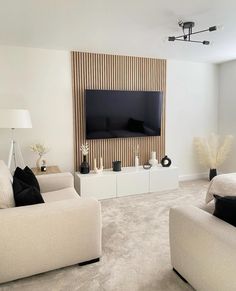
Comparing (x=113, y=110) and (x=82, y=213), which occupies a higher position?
(x=113, y=110)

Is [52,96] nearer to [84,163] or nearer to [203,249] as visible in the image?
[84,163]

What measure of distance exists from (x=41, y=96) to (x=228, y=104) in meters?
3.67

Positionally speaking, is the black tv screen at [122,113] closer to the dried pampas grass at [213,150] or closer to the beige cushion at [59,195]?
the dried pampas grass at [213,150]

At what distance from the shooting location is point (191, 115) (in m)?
5.10

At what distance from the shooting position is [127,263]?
90.3 inches

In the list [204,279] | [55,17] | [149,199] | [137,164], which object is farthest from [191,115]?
[204,279]

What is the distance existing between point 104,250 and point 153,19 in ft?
8.13

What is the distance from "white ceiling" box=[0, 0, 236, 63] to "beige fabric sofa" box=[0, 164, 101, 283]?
1.84 metres

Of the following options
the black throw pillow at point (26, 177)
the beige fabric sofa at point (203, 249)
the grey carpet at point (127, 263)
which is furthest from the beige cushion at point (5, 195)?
the beige fabric sofa at point (203, 249)

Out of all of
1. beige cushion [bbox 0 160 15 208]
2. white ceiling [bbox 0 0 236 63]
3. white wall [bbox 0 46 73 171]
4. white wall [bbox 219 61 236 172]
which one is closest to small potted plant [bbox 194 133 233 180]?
white wall [bbox 219 61 236 172]

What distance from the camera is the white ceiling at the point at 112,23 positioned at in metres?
2.31

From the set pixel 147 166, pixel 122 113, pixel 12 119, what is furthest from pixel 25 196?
pixel 147 166

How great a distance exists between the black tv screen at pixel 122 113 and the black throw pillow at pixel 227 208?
277 cm

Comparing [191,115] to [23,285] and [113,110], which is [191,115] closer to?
[113,110]
